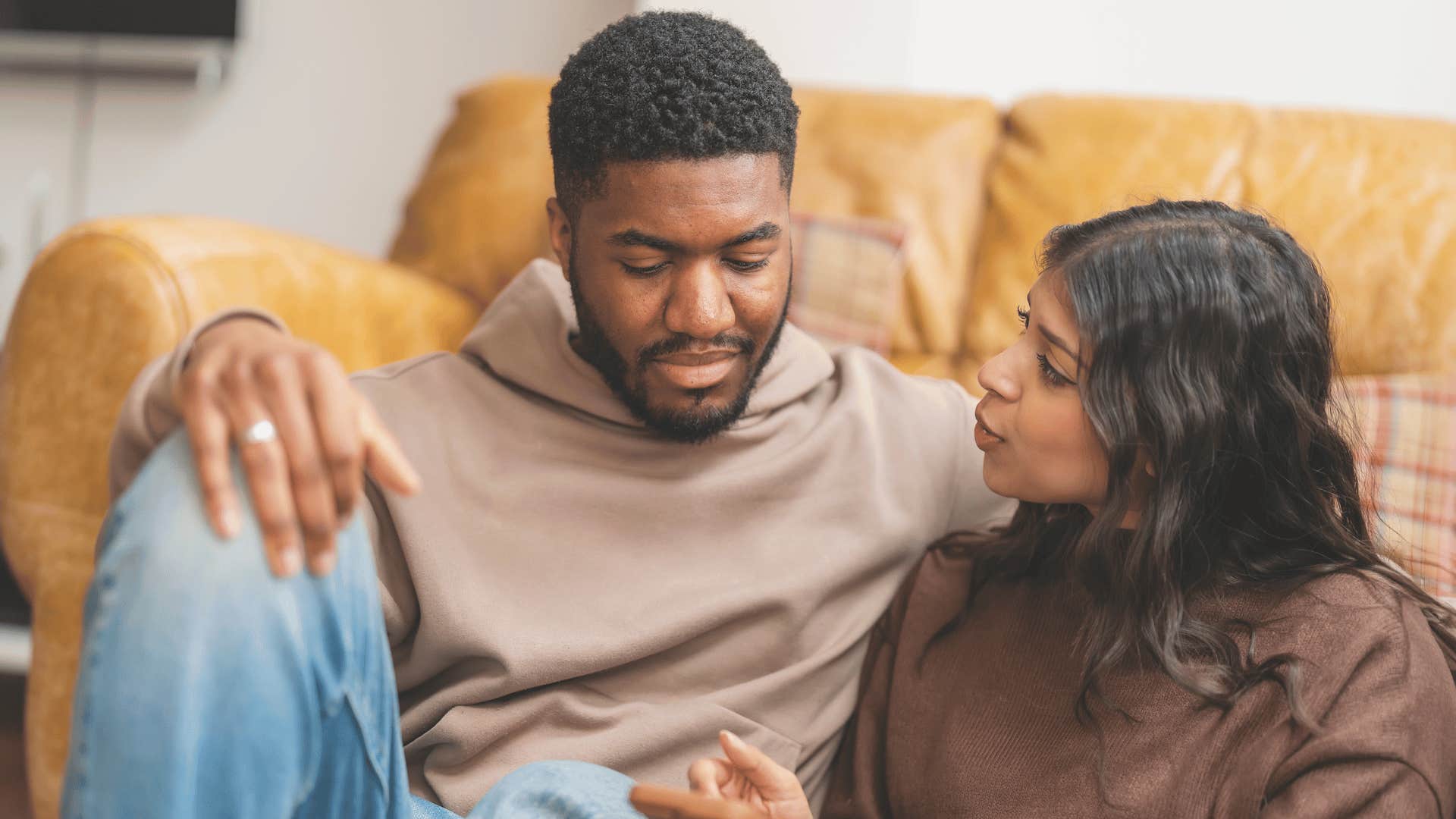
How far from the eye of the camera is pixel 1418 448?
4.33 feet

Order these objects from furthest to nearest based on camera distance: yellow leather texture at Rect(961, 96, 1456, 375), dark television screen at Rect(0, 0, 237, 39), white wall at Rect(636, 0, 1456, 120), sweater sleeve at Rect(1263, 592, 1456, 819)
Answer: dark television screen at Rect(0, 0, 237, 39), white wall at Rect(636, 0, 1456, 120), yellow leather texture at Rect(961, 96, 1456, 375), sweater sleeve at Rect(1263, 592, 1456, 819)

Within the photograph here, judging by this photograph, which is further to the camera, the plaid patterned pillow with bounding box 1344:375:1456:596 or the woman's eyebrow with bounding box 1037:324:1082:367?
the plaid patterned pillow with bounding box 1344:375:1456:596

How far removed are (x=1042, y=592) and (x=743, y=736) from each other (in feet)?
1.02

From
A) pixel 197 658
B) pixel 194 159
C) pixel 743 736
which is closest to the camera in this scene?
pixel 197 658

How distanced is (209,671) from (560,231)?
2.09ft

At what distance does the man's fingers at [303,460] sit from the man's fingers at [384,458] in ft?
0.09

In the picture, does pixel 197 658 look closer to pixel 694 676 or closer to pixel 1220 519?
pixel 694 676

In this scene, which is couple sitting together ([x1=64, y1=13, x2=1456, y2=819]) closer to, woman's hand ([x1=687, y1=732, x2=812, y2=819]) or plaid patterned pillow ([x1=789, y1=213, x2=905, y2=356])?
woman's hand ([x1=687, y1=732, x2=812, y2=819])

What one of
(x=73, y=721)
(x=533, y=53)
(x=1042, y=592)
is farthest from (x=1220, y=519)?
(x=533, y=53)

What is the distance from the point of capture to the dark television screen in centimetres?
262

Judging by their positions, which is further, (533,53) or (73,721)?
(533,53)

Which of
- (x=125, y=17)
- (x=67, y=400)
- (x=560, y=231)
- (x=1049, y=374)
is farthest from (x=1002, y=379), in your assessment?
(x=125, y=17)

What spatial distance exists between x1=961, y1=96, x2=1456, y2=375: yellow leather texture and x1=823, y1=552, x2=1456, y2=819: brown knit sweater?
0.65 meters

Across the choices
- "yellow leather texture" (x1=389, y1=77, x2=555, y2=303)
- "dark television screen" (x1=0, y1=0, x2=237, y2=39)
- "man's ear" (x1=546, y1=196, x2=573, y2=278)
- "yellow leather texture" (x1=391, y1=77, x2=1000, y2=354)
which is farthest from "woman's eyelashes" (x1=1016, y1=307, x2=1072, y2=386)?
"dark television screen" (x1=0, y1=0, x2=237, y2=39)
